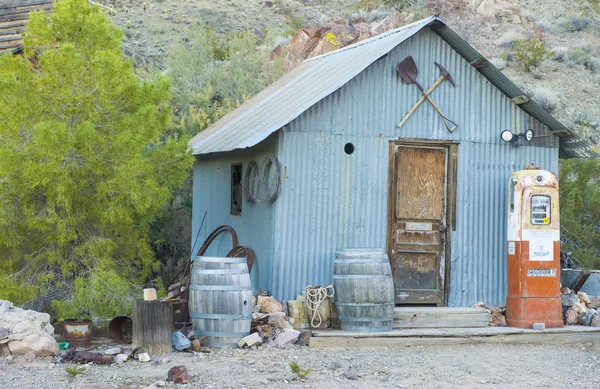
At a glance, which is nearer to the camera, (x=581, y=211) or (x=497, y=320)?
(x=497, y=320)

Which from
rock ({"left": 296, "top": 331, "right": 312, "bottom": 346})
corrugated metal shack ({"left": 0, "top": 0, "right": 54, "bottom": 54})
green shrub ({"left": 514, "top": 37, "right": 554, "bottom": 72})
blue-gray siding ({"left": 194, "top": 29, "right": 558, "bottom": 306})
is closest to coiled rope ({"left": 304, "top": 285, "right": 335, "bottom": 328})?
blue-gray siding ({"left": 194, "top": 29, "right": 558, "bottom": 306})

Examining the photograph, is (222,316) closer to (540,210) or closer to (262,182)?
(262,182)

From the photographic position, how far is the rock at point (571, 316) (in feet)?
36.6

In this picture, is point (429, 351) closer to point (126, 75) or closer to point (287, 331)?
point (287, 331)

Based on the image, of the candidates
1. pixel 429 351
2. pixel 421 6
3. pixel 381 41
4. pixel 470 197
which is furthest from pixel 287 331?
pixel 421 6

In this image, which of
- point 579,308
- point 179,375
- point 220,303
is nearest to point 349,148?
point 220,303

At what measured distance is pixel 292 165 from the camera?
10.5 metres

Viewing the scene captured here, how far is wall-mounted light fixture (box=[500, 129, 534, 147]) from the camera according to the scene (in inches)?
→ 446

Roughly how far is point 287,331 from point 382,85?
11.2 ft

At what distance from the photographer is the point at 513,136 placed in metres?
11.4

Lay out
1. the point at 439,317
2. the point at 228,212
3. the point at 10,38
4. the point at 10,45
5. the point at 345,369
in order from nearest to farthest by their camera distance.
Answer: the point at 345,369 < the point at 439,317 < the point at 228,212 < the point at 10,45 < the point at 10,38


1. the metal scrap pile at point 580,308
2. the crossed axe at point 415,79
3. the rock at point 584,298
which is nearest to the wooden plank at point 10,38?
the crossed axe at point 415,79

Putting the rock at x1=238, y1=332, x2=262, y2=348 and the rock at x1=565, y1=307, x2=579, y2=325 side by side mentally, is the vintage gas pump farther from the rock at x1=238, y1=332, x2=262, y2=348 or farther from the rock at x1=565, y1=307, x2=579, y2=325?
the rock at x1=238, y1=332, x2=262, y2=348

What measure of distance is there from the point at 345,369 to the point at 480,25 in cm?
2959
